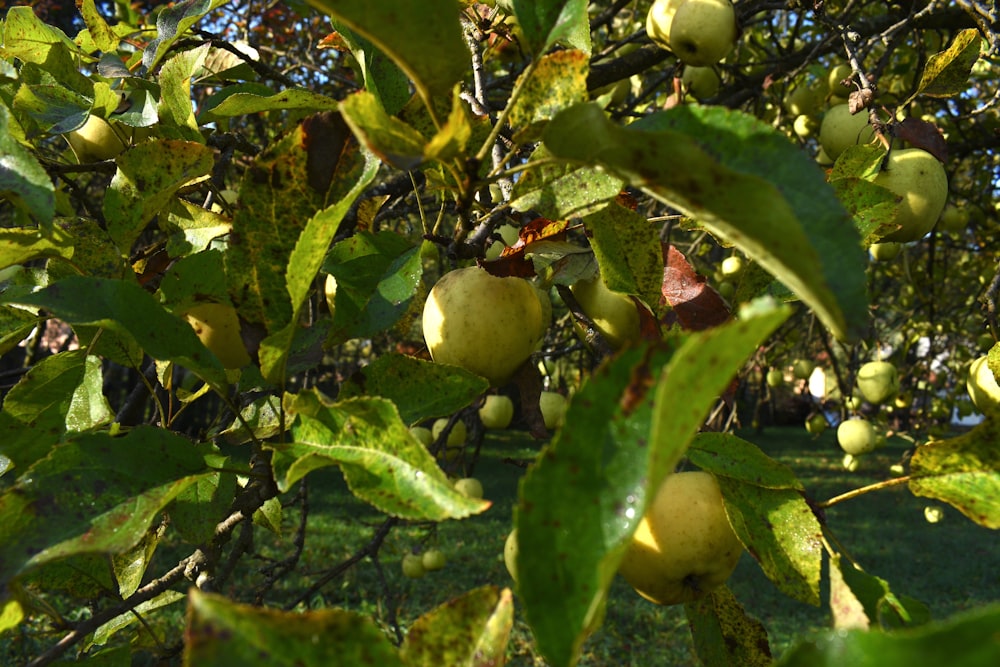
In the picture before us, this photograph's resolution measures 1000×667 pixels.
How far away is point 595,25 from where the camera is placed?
7.97ft

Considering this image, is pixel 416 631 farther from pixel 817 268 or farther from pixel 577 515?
pixel 817 268

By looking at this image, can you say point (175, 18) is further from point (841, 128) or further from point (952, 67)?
point (841, 128)

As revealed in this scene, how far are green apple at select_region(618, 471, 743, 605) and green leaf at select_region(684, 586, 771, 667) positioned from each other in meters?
0.05

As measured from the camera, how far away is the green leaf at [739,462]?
781 millimetres

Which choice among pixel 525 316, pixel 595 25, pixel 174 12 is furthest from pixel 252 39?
pixel 525 316

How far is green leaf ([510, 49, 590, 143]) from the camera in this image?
2.28ft

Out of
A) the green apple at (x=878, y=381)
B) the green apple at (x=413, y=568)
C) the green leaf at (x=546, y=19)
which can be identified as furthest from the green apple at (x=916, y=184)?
the green apple at (x=413, y=568)

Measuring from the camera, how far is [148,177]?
2.98ft

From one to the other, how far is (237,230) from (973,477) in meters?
0.74

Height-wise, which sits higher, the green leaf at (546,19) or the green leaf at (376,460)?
the green leaf at (546,19)

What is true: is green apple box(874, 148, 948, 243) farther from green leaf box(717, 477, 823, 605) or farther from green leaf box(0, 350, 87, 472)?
green leaf box(0, 350, 87, 472)

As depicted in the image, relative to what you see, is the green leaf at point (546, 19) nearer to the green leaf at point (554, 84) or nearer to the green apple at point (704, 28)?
the green leaf at point (554, 84)

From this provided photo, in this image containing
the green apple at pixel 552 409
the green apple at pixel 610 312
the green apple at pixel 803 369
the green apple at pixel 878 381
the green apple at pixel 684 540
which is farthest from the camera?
the green apple at pixel 803 369

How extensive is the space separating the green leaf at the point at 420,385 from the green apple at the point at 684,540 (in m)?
0.28
